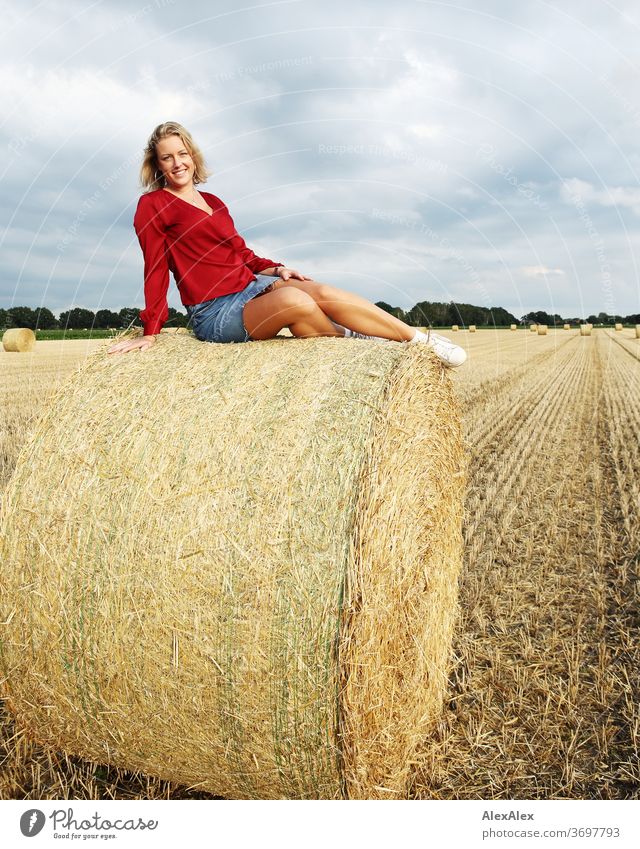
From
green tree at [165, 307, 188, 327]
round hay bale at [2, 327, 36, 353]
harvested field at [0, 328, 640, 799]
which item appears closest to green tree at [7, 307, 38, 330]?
round hay bale at [2, 327, 36, 353]

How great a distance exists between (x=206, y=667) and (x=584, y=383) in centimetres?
1527

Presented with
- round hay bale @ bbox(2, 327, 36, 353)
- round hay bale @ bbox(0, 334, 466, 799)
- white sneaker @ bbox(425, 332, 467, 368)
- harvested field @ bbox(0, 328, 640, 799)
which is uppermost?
round hay bale @ bbox(2, 327, 36, 353)

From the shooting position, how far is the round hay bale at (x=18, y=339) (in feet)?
72.3

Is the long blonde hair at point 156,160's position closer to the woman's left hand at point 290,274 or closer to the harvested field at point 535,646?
the woman's left hand at point 290,274

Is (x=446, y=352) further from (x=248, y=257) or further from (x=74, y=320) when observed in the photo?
(x=74, y=320)

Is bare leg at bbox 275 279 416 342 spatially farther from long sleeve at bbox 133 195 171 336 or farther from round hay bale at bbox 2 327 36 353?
round hay bale at bbox 2 327 36 353

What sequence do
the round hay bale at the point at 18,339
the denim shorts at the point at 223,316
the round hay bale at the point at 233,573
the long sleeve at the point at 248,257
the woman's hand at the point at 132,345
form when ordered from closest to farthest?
the round hay bale at the point at 233,573
the woman's hand at the point at 132,345
the denim shorts at the point at 223,316
the long sleeve at the point at 248,257
the round hay bale at the point at 18,339

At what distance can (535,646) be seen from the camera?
12.8 feet

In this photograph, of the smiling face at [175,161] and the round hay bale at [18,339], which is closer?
the smiling face at [175,161]

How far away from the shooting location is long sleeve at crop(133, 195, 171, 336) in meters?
3.57

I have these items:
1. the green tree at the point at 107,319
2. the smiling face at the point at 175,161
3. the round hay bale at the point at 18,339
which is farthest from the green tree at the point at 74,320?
the round hay bale at the point at 18,339

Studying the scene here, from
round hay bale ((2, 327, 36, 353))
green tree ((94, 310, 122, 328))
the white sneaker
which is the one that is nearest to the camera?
the white sneaker

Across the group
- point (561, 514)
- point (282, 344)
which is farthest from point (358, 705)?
point (561, 514)
